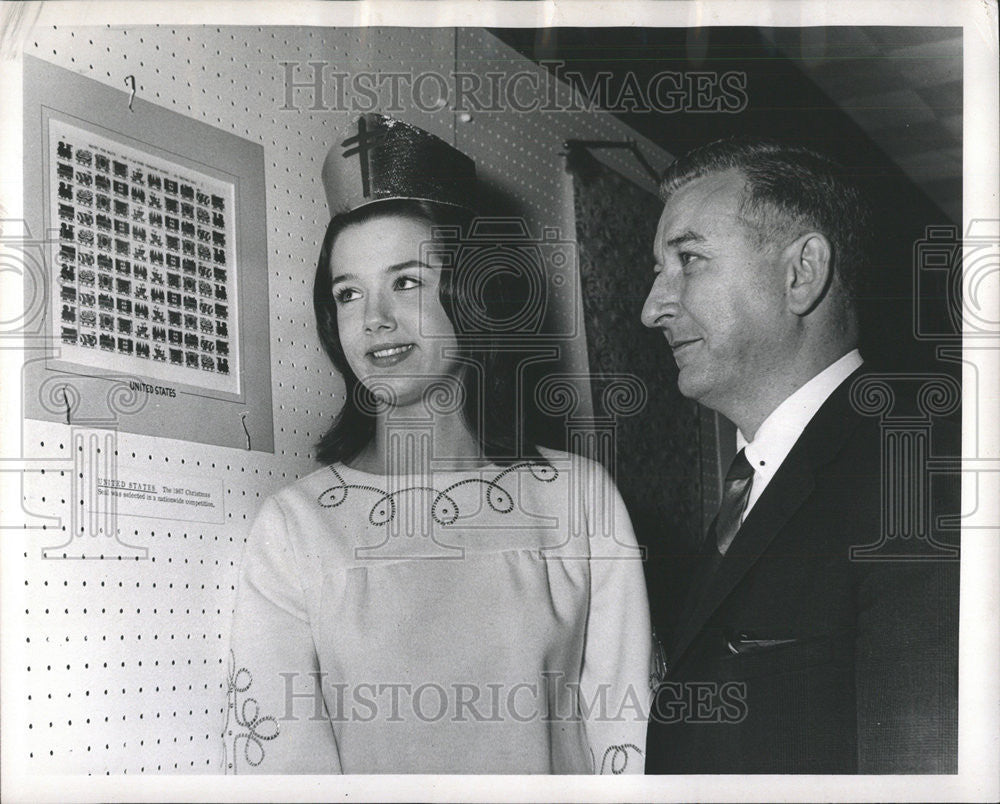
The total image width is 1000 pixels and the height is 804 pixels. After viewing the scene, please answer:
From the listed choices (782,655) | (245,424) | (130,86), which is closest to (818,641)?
→ (782,655)

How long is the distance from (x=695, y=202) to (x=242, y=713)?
2.98ft

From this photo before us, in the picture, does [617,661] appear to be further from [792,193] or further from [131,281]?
[131,281]

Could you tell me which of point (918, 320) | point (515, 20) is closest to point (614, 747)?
point (918, 320)

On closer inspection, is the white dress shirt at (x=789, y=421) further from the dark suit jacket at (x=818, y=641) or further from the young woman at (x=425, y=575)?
the young woman at (x=425, y=575)

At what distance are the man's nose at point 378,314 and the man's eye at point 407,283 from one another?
0.09ft

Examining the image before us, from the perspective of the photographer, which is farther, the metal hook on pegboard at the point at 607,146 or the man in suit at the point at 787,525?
the metal hook on pegboard at the point at 607,146

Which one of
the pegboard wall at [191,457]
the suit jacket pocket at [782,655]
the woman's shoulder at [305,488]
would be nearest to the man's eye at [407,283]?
the pegboard wall at [191,457]

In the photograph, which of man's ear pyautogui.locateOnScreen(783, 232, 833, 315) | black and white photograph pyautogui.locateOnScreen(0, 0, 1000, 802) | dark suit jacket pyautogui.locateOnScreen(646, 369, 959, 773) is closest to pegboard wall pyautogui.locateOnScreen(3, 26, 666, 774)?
black and white photograph pyautogui.locateOnScreen(0, 0, 1000, 802)

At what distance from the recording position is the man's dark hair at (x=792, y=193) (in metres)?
1.64

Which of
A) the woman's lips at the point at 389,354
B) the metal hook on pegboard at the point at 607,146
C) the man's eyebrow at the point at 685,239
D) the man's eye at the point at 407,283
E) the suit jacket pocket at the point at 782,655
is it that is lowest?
the suit jacket pocket at the point at 782,655

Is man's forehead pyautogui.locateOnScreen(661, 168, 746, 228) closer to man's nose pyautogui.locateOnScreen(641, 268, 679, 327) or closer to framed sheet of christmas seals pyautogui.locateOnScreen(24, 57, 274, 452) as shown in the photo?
man's nose pyautogui.locateOnScreen(641, 268, 679, 327)

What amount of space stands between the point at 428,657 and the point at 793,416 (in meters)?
0.58

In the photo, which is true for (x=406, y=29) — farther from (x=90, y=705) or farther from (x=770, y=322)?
(x=90, y=705)

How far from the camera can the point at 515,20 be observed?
1.71 metres
